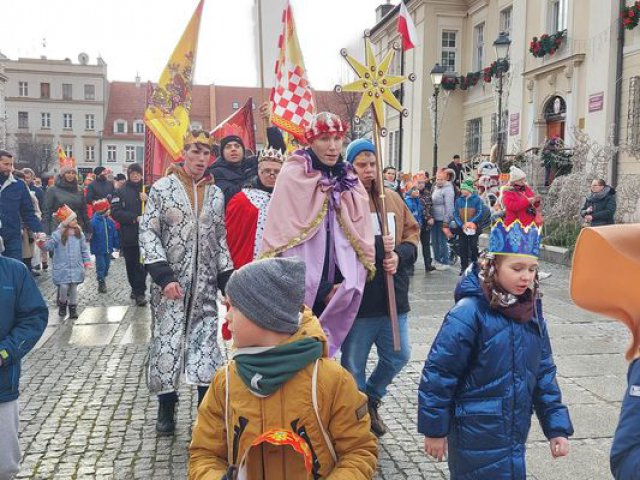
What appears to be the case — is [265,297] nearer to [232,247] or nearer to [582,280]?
[582,280]

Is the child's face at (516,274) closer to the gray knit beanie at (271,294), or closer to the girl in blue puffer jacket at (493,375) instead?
the girl in blue puffer jacket at (493,375)

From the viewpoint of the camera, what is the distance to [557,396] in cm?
288

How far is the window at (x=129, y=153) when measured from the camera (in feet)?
244

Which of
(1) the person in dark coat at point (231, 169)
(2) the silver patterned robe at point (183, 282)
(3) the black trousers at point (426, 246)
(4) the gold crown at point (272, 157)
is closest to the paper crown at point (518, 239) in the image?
(2) the silver patterned robe at point (183, 282)

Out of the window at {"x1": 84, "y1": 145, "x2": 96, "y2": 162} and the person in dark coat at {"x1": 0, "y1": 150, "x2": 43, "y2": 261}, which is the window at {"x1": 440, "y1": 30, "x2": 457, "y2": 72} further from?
the window at {"x1": 84, "y1": 145, "x2": 96, "y2": 162}

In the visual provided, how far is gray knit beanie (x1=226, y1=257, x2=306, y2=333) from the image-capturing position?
2.17 metres

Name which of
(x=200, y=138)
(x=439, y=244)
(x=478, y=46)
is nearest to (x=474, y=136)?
(x=478, y=46)

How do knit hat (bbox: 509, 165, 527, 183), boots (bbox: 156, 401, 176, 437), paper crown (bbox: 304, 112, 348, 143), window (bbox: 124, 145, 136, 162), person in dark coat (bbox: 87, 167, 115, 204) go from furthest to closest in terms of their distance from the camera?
window (bbox: 124, 145, 136, 162) < person in dark coat (bbox: 87, 167, 115, 204) < boots (bbox: 156, 401, 176, 437) < paper crown (bbox: 304, 112, 348, 143) < knit hat (bbox: 509, 165, 527, 183)

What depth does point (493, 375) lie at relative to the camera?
2.74 metres

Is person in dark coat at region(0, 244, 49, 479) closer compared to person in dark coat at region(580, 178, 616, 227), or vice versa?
person in dark coat at region(0, 244, 49, 479)

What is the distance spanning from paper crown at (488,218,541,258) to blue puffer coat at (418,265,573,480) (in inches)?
8.2

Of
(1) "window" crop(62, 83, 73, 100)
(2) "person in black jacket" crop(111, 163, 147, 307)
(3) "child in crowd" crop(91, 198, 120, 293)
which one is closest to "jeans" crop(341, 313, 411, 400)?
(2) "person in black jacket" crop(111, 163, 147, 307)

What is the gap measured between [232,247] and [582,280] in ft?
11.4

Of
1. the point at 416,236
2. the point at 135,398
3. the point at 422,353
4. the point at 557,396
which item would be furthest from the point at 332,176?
the point at 422,353
